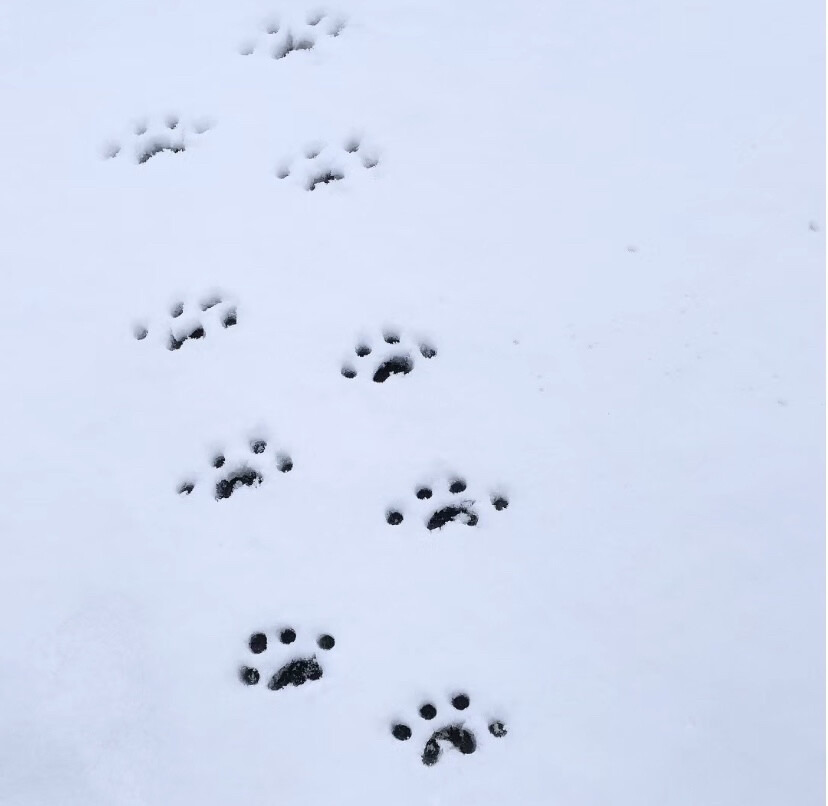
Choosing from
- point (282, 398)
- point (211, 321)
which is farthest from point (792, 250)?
point (211, 321)

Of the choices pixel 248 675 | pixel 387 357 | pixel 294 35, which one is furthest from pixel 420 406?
pixel 294 35

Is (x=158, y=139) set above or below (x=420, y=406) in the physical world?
above

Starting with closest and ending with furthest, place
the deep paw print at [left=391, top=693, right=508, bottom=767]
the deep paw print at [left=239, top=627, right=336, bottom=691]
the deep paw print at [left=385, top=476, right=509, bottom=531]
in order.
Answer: the deep paw print at [left=391, top=693, right=508, bottom=767]
the deep paw print at [left=239, top=627, right=336, bottom=691]
the deep paw print at [left=385, top=476, right=509, bottom=531]

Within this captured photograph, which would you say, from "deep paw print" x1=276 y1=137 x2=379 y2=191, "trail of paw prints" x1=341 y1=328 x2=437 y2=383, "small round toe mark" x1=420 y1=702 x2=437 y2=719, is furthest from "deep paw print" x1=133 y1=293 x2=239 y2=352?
"small round toe mark" x1=420 y1=702 x2=437 y2=719

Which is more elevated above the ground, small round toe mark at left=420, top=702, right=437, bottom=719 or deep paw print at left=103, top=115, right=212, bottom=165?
deep paw print at left=103, top=115, right=212, bottom=165

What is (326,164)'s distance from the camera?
4.14m

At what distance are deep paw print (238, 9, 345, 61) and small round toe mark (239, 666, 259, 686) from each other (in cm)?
331

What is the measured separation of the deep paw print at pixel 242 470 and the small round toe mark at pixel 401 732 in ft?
3.64

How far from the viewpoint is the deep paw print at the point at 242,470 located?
11.2 ft

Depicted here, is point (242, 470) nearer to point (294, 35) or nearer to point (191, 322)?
point (191, 322)

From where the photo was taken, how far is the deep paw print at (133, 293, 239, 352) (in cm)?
376

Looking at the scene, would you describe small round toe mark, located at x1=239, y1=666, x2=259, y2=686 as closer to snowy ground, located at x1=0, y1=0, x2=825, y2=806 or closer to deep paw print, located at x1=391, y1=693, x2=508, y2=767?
snowy ground, located at x1=0, y1=0, x2=825, y2=806

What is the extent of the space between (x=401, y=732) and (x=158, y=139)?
130 inches

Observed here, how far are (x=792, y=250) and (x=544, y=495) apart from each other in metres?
1.68
